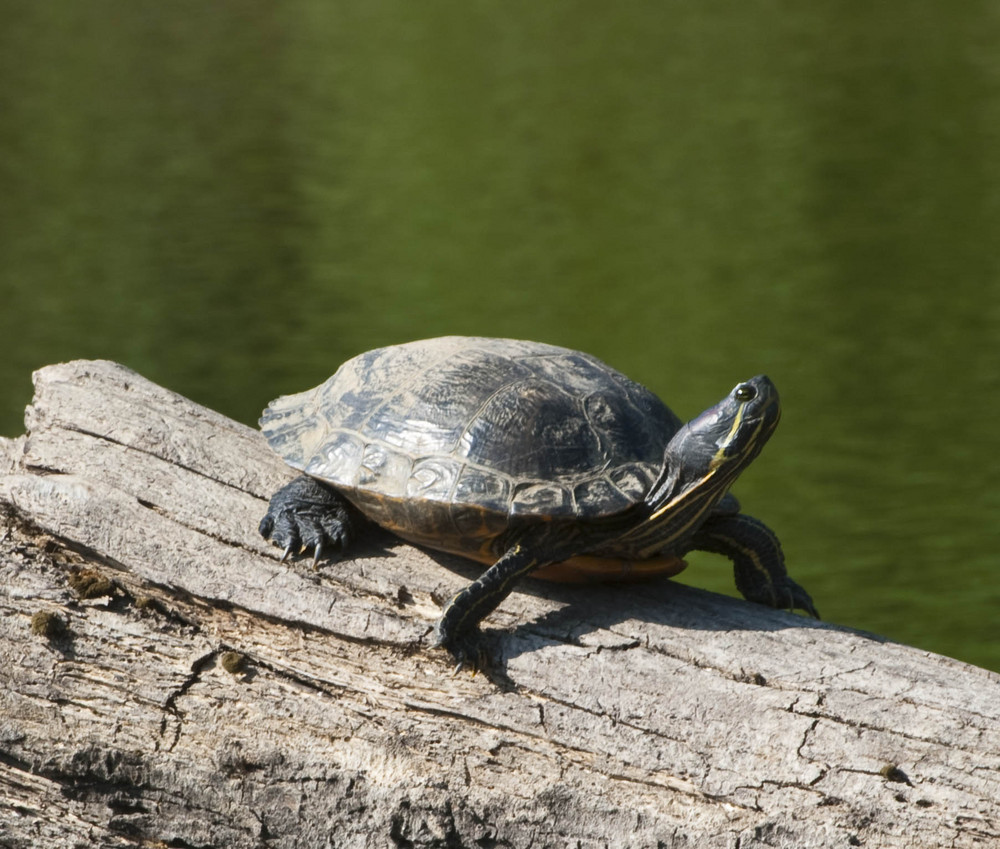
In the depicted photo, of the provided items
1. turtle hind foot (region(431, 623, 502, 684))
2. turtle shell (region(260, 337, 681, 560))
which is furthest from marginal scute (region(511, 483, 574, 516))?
A: turtle hind foot (region(431, 623, 502, 684))

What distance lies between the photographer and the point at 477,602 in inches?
120

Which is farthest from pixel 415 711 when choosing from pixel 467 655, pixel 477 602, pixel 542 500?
pixel 542 500

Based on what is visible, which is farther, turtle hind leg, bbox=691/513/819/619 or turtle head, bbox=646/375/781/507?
turtle hind leg, bbox=691/513/819/619

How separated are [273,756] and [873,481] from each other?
578cm

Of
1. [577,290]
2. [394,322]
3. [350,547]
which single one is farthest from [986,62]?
[350,547]

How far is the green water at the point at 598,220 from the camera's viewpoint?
8.25 meters

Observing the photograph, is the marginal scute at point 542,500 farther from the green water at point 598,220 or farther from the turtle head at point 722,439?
the green water at point 598,220

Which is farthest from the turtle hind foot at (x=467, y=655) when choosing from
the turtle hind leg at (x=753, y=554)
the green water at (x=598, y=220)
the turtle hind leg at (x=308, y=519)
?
the green water at (x=598, y=220)

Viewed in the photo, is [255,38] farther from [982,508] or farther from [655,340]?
[982,508]

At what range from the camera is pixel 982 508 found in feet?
25.0

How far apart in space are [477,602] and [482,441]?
1.40 feet

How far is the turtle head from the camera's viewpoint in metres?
3.09

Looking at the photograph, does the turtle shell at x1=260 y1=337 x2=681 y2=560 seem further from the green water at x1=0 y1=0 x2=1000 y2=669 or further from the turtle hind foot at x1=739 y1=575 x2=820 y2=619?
the green water at x1=0 y1=0 x2=1000 y2=669

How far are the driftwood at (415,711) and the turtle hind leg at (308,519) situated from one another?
0.06m
